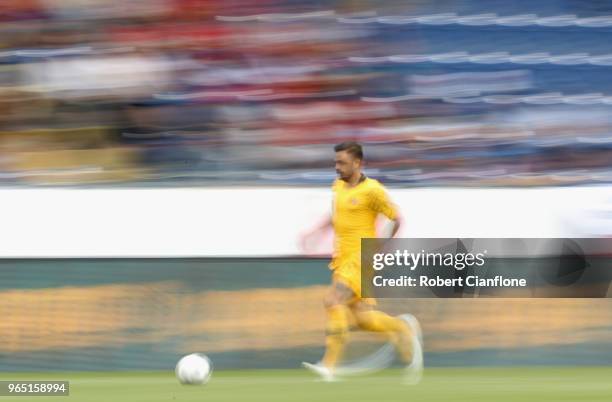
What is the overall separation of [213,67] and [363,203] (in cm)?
302

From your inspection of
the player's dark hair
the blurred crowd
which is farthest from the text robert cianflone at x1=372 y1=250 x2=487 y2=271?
the player's dark hair

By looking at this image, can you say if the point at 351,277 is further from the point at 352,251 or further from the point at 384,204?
Answer: the point at 384,204

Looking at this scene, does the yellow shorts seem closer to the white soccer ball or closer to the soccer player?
the soccer player

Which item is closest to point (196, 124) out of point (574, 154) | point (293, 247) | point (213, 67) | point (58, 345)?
point (213, 67)

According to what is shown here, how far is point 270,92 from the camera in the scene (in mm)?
13359

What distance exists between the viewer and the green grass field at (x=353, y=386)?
30.8 ft

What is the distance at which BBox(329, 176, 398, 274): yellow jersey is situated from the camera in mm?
10797

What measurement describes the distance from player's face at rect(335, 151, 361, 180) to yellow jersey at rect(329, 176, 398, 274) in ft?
0.60

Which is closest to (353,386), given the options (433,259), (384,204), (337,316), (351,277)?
(337,316)

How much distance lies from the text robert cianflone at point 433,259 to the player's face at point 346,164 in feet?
8.31

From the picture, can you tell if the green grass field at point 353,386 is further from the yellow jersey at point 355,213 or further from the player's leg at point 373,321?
the yellow jersey at point 355,213

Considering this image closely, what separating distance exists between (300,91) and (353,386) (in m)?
3.71

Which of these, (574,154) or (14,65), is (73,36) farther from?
(574,154)

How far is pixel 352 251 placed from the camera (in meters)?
10.9
